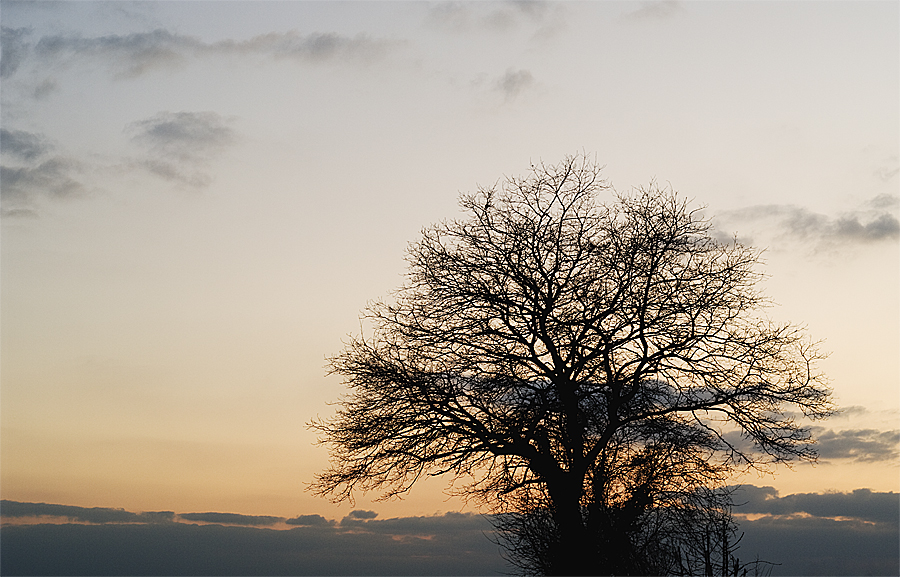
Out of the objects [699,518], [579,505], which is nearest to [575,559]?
[579,505]

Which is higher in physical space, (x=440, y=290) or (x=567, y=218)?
(x=567, y=218)

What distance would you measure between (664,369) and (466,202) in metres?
5.46

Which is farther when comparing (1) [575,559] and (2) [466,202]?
(2) [466,202]

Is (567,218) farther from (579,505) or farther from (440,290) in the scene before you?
(579,505)

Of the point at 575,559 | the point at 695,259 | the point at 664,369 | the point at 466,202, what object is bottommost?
the point at 575,559

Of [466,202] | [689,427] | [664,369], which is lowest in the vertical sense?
[689,427]

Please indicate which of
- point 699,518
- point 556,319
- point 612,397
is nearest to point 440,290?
point 556,319

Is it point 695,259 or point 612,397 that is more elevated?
point 695,259

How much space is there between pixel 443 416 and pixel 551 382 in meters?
2.34

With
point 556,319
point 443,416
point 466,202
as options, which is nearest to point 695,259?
point 556,319

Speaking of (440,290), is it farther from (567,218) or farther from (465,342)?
(567,218)

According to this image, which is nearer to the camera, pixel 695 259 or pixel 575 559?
pixel 575 559

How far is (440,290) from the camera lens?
1789 centimetres

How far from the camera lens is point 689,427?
16.9m
